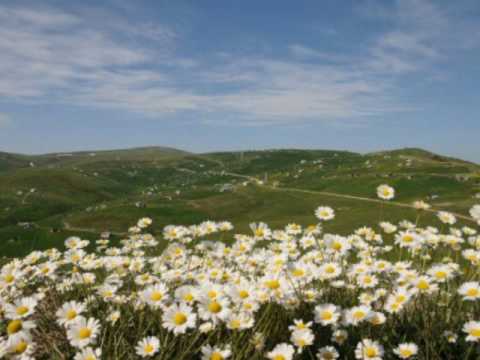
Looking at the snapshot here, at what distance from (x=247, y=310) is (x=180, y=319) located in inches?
30.5

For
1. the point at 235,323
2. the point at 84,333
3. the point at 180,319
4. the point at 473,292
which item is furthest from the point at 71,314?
the point at 473,292

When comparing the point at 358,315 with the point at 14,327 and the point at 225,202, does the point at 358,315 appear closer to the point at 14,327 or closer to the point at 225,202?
the point at 14,327

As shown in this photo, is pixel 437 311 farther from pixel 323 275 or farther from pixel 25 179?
pixel 25 179

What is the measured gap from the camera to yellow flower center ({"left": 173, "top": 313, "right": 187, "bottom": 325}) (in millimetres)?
4156

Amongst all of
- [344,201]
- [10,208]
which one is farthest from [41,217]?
[344,201]

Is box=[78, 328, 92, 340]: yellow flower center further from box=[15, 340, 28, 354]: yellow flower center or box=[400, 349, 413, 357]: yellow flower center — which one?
box=[400, 349, 413, 357]: yellow flower center

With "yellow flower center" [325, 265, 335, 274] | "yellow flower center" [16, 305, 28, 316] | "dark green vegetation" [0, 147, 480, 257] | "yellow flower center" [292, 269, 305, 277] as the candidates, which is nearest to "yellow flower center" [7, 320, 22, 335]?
"yellow flower center" [16, 305, 28, 316]

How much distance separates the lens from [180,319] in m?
4.17

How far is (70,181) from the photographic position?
136m

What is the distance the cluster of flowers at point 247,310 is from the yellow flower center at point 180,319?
0.6 inches

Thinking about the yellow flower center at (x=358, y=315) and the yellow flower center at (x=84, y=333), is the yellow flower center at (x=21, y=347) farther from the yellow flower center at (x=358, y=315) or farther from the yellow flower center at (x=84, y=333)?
the yellow flower center at (x=358, y=315)

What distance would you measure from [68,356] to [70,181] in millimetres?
145009

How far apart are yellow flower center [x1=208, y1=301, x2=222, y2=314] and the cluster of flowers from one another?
0.04 ft

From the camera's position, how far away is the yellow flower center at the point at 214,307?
4158mm
